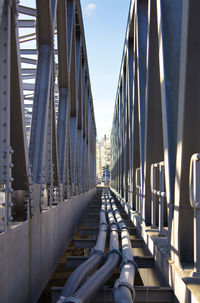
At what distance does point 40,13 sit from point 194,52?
155 inches

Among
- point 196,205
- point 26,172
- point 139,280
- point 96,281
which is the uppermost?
point 26,172

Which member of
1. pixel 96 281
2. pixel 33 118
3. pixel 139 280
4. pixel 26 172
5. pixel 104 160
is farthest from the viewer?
pixel 104 160

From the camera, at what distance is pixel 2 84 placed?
394 centimetres

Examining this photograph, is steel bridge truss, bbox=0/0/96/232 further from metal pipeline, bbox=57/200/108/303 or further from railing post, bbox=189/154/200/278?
railing post, bbox=189/154/200/278

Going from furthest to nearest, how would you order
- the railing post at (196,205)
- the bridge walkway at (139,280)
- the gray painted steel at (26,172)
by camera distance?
the bridge walkway at (139,280) → the gray painted steel at (26,172) → the railing post at (196,205)

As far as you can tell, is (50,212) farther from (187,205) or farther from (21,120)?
(187,205)

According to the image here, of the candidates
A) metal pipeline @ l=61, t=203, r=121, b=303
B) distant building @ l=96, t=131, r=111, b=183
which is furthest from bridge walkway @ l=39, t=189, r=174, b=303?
distant building @ l=96, t=131, r=111, b=183

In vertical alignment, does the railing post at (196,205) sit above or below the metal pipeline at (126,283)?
above

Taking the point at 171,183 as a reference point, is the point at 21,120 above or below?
above

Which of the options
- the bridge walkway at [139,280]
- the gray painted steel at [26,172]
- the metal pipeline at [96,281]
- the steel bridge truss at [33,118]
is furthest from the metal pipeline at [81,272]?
the steel bridge truss at [33,118]

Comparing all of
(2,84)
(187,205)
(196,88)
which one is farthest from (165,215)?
(2,84)

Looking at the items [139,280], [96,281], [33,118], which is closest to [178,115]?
[96,281]

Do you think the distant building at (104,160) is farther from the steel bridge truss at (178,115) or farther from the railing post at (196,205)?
the railing post at (196,205)

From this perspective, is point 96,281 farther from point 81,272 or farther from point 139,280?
point 139,280
